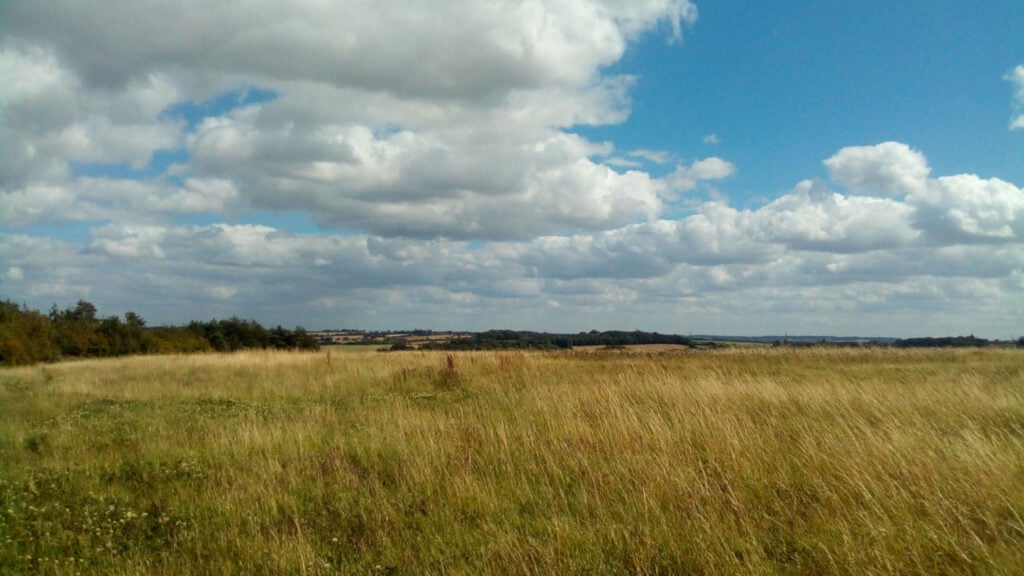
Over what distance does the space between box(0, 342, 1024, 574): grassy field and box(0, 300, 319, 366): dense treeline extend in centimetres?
2995

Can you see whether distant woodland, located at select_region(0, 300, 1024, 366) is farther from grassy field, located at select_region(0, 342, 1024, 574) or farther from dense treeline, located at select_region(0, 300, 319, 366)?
grassy field, located at select_region(0, 342, 1024, 574)

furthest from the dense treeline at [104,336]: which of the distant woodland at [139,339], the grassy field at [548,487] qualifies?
the grassy field at [548,487]

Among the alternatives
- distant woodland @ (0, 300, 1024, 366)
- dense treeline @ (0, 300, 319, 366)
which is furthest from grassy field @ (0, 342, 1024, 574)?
dense treeline @ (0, 300, 319, 366)

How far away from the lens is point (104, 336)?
40.6 meters

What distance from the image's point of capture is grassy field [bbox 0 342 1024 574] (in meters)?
4.01

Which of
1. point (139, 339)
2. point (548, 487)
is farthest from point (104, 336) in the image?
point (548, 487)

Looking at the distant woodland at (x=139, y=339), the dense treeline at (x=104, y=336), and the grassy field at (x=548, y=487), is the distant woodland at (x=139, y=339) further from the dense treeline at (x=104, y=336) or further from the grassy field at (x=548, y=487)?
the grassy field at (x=548, y=487)

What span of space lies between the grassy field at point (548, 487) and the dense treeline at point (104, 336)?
30.0 m

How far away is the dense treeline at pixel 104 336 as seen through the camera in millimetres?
32750

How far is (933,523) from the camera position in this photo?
4.09m

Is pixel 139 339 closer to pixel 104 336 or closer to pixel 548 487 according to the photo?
pixel 104 336

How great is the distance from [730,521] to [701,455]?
76.1 inches

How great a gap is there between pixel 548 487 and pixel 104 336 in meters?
46.2

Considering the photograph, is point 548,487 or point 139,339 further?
point 139,339
